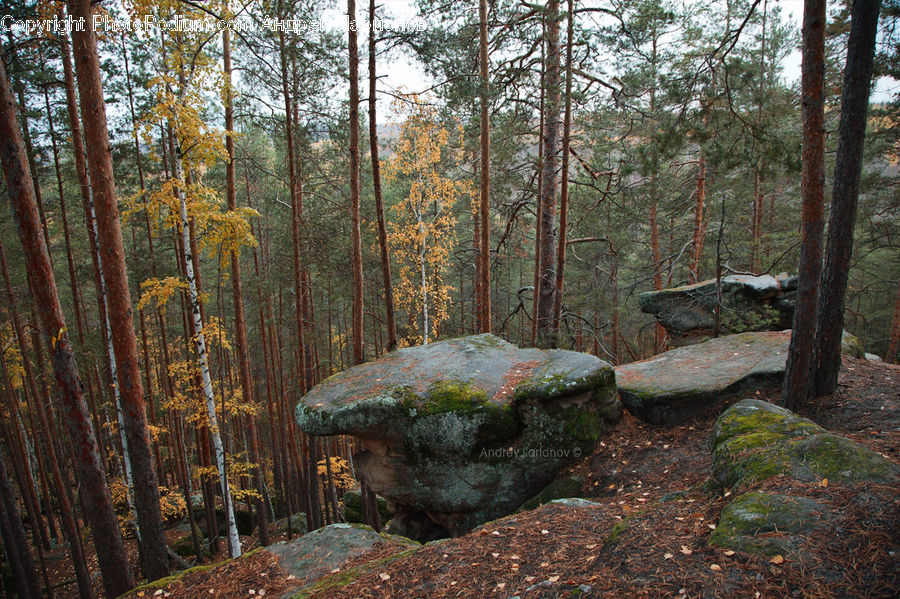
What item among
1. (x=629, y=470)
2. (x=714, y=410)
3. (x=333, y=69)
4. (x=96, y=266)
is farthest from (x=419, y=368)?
(x=96, y=266)

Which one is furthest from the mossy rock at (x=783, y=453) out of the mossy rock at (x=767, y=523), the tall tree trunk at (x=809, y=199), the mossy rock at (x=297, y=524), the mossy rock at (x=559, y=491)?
the mossy rock at (x=297, y=524)

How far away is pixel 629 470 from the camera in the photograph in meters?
5.39

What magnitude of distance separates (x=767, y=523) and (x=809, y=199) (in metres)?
4.29

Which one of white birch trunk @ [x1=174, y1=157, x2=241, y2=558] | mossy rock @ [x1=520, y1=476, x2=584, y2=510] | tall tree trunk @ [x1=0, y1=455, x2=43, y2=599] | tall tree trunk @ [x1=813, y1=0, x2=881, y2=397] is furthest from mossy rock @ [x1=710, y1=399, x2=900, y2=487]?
tall tree trunk @ [x1=0, y1=455, x2=43, y2=599]

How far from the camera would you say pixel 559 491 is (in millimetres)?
5656

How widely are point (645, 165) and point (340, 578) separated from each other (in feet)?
27.0

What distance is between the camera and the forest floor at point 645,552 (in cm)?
212

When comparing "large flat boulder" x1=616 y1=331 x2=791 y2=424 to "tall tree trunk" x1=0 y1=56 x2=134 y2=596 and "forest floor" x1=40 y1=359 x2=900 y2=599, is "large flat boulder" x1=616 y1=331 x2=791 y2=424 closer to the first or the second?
"forest floor" x1=40 y1=359 x2=900 y2=599

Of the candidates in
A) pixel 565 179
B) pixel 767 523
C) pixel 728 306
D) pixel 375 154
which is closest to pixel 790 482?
pixel 767 523

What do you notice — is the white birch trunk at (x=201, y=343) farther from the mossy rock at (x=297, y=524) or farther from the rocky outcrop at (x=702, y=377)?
the mossy rock at (x=297, y=524)

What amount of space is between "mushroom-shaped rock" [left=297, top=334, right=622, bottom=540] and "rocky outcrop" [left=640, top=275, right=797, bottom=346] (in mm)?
5286

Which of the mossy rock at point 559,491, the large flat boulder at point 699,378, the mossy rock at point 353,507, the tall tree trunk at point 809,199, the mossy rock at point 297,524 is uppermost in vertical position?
the tall tree trunk at point 809,199

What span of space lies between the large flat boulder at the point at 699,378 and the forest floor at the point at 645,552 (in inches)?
22.4

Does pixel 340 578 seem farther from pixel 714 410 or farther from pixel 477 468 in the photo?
pixel 714 410
